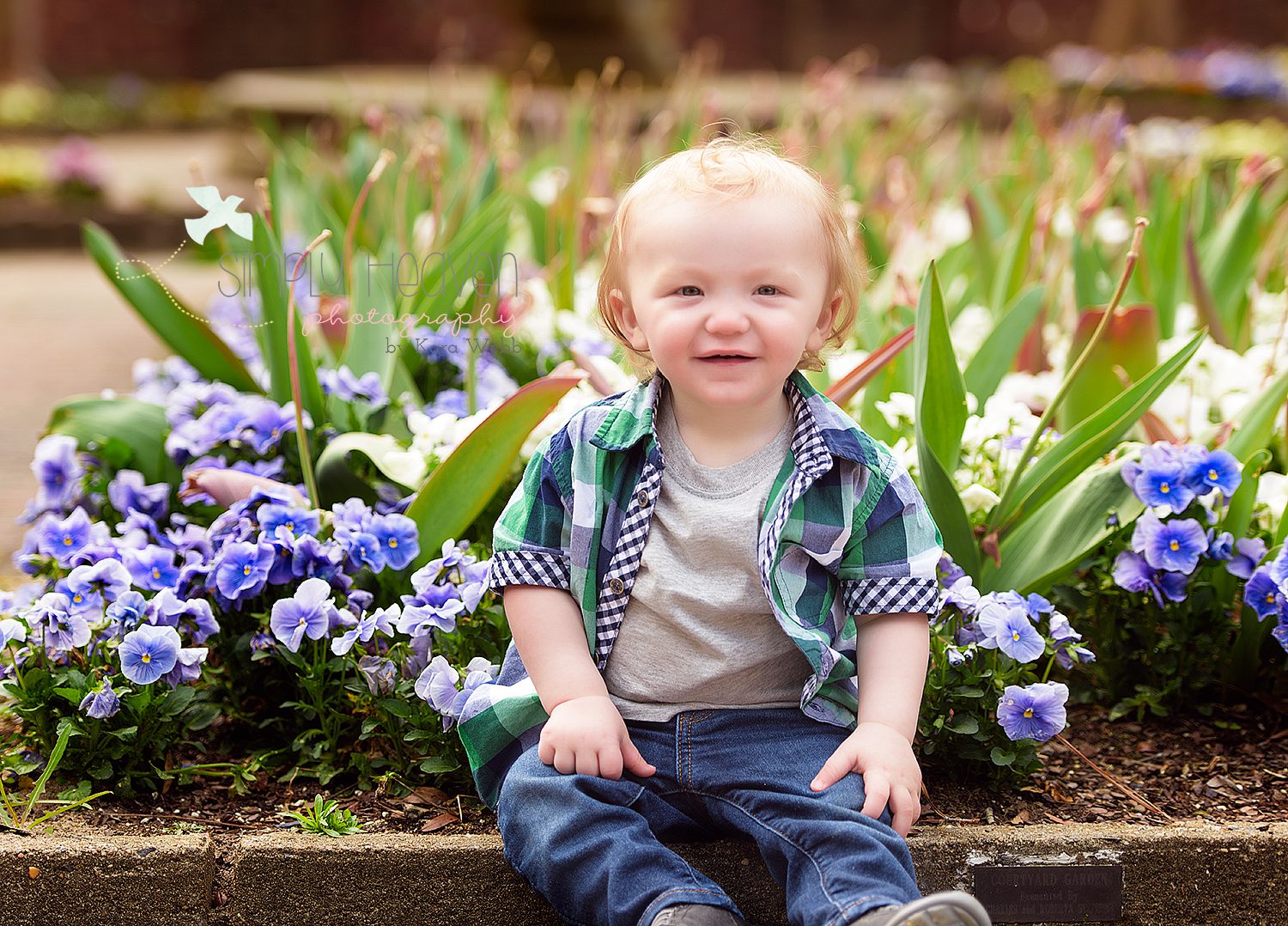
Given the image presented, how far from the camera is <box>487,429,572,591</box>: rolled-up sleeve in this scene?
157cm

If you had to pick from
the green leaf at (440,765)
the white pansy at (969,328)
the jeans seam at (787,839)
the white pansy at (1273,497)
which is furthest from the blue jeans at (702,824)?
the white pansy at (969,328)

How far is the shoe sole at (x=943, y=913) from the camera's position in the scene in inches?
49.7

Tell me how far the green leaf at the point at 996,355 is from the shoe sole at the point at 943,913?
1.09 meters

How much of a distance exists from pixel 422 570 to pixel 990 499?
77 cm

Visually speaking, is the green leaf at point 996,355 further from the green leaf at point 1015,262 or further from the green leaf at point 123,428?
the green leaf at point 123,428

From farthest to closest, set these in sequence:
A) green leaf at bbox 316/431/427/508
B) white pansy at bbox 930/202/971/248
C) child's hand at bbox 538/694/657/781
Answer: white pansy at bbox 930/202/971/248 < green leaf at bbox 316/431/427/508 < child's hand at bbox 538/694/657/781

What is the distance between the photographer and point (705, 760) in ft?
5.08

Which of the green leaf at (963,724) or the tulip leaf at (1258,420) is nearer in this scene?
the green leaf at (963,724)

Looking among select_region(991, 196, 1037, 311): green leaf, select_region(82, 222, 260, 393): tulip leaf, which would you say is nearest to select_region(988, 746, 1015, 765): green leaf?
select_region(991, 196, 1037, 311): green leaf

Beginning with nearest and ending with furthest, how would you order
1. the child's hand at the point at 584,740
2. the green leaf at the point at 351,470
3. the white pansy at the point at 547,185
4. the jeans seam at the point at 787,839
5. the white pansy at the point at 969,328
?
the jeans seam at the point at 787,839, the child's hand at the point at 584,740, the green leaf at the point at 351,470, the white pansy at the point at 969,328, the white pansy at the point at 547,185

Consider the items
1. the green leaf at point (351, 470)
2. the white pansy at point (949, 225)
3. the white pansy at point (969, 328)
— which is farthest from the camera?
the white pansy at point (949, 225)

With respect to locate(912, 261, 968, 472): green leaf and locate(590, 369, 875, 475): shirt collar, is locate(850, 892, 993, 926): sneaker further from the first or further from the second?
locate(912, 261, 968, 472): green leaf

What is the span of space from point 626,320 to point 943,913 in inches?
28.1

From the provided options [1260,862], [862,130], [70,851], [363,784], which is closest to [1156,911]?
[1260,862]
